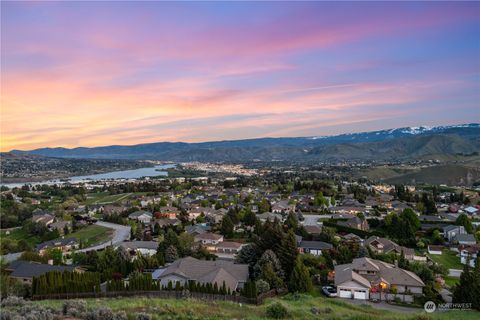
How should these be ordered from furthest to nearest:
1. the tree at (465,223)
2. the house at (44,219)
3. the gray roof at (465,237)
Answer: the house at (44,219) < the tree at (465,223) < the gray roof at (465,237)

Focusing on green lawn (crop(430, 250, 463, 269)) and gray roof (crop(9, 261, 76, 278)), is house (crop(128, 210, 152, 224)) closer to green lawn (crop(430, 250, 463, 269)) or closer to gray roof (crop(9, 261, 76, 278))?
gray roof (crop(9, 261, 76, 278))

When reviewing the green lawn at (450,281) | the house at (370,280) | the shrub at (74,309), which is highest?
the shrub at (74,309)

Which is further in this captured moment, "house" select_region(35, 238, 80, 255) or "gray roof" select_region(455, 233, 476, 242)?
"house" select_region(35, 238, 80, 255)

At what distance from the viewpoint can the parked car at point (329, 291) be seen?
2630 cm

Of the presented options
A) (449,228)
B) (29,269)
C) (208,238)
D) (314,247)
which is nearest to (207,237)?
(208,238)

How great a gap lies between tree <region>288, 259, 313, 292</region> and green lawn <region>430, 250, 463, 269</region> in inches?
712

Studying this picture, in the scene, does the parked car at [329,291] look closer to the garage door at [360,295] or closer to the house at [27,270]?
the garage door at [360,295]

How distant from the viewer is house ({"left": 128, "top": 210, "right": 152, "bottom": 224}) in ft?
201

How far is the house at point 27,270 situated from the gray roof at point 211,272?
952 centimetres

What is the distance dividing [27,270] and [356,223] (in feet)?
130

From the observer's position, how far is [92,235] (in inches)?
2114

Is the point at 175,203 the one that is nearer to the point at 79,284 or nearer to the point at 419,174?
the point at 79,284

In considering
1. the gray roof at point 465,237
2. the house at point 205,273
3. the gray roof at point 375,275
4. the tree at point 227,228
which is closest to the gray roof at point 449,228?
the gray roof at point 465,237

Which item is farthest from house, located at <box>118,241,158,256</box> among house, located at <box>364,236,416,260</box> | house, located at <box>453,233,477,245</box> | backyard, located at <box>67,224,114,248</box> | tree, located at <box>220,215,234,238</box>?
house, located at <box>453,233,477,245</box>
